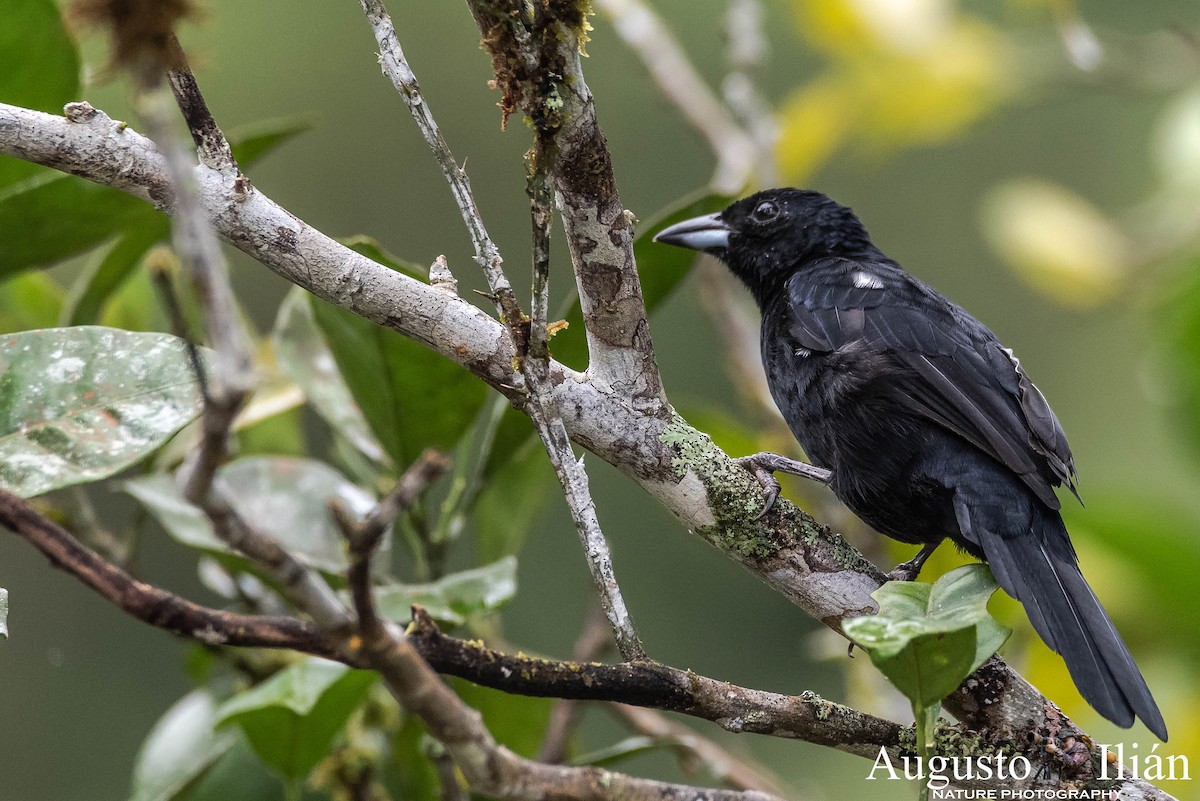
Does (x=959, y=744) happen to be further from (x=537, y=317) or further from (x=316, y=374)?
(x=316, y=374)

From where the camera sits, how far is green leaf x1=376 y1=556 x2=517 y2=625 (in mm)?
2010

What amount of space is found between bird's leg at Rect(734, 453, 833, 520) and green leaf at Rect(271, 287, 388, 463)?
0.83m

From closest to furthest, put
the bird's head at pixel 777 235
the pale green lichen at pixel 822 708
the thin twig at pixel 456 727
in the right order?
1. the thin twig at pixel 456 727
2. the pale green lichen at pixel 822 708
3. the bird's head at pixel 777 235

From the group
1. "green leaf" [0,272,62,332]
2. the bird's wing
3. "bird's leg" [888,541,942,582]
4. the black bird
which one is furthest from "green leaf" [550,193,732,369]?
"green leaf" [0,272,62,332]

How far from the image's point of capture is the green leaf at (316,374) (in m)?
2.50

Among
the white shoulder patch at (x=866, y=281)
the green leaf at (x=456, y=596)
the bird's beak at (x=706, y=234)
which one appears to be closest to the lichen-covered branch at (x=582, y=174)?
the green leaf at (x=456, y=596)

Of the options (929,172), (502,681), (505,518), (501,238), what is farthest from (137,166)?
(929,172)

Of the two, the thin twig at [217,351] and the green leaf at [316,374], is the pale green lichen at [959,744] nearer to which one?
the thin twig at [217,351]

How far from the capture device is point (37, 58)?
7.08 ft

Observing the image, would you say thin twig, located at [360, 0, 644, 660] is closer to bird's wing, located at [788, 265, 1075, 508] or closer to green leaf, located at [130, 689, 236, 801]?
green leaf, located at [130, 689, 236, 801]

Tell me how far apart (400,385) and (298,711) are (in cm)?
71

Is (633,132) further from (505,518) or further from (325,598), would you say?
(325,598)

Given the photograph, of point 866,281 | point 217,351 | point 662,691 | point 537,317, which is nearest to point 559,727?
point 662,691

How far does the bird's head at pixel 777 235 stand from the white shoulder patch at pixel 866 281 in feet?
1.20
